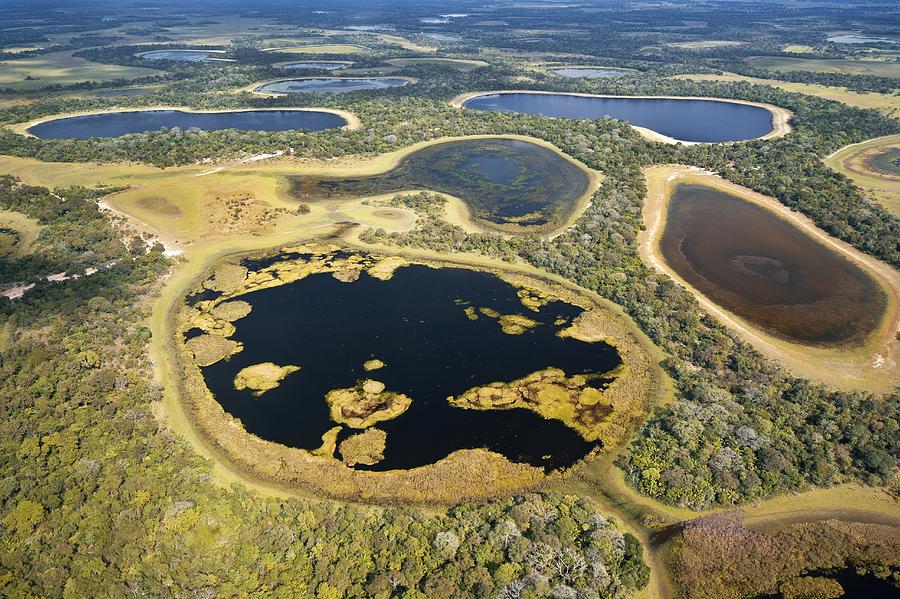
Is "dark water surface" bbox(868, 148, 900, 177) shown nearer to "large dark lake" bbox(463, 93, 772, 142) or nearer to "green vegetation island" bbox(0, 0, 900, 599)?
"green vegetation island" bbox(0, 0, 900, 599)

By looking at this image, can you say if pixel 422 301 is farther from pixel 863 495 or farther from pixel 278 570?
pixel 863 495

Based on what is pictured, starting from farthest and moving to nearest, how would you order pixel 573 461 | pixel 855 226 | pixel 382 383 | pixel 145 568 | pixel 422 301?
pixel 855 226
pixel 422 301
pixel 382 383
pixel 573 461
pixel 145 568

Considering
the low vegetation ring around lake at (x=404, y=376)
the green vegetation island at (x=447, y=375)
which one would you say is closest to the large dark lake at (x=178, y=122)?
the green vegetation island at (x=447, y=375)

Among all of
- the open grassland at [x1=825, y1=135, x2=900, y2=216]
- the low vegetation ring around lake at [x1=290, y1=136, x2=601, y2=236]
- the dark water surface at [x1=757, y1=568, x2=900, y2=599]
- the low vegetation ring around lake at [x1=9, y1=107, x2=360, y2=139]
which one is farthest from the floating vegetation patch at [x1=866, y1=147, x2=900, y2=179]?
the low vegetation ring around lake at [x1=9, y1=107, x2=360, y2=139]

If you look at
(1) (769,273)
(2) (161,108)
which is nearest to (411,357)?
(1) (769,273)

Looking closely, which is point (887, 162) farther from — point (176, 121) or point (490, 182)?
point (176, 121)

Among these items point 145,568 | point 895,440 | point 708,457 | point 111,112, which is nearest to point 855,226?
point 895,440

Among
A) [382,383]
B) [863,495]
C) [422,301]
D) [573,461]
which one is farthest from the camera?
[422,301]
